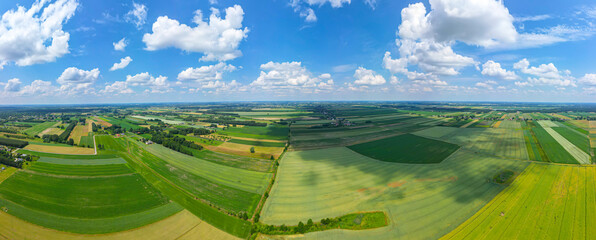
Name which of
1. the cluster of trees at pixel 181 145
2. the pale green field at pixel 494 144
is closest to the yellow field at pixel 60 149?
the cluster of trees at pixel 181 145

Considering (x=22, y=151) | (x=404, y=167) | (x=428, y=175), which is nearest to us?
(x=428, y=175)

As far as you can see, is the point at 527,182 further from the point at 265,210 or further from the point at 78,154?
the point at 78,154

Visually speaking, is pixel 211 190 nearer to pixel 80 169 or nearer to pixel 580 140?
pixel 80 169

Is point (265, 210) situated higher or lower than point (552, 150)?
lower

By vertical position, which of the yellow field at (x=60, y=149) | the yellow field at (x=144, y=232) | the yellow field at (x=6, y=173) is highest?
the yellow field at (x=60, y=149)

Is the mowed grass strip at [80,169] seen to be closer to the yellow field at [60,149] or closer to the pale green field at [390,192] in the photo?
the yellow field at [60,149]

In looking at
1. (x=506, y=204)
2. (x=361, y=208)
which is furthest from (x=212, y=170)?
(x=506, y=204)

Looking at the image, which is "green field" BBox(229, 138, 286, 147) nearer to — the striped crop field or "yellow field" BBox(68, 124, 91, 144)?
the striped crop field
